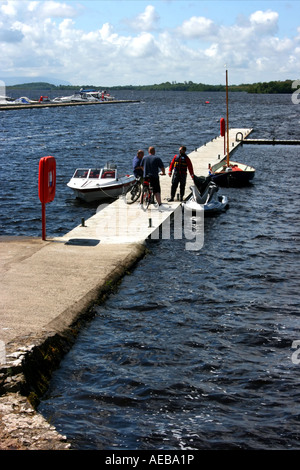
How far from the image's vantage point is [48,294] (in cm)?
1191

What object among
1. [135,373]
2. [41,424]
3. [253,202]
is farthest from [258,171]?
[41,424]

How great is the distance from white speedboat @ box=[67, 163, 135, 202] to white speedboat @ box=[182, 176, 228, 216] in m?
3.89

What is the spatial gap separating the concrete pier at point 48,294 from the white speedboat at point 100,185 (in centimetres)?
361

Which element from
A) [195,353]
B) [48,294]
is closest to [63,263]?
[48,294]

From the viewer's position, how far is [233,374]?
998 cm

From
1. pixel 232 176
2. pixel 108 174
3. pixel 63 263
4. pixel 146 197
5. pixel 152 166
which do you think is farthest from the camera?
pixel 232 176

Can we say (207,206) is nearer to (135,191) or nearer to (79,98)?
(135,191)

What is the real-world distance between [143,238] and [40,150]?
123ft

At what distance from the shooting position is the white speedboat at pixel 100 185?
24.5 meters

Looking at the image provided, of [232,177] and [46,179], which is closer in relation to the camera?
[46,179]

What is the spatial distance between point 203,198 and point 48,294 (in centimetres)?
1061

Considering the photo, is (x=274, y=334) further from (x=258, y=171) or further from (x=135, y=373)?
(x=258, y=171)

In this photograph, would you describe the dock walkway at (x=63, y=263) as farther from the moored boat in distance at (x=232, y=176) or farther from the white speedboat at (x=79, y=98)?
the white speedboat at (x=79, y=98)

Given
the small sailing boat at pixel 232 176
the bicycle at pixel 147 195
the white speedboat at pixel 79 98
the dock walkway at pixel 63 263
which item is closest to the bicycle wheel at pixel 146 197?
the bicycle at pixel 147 195
